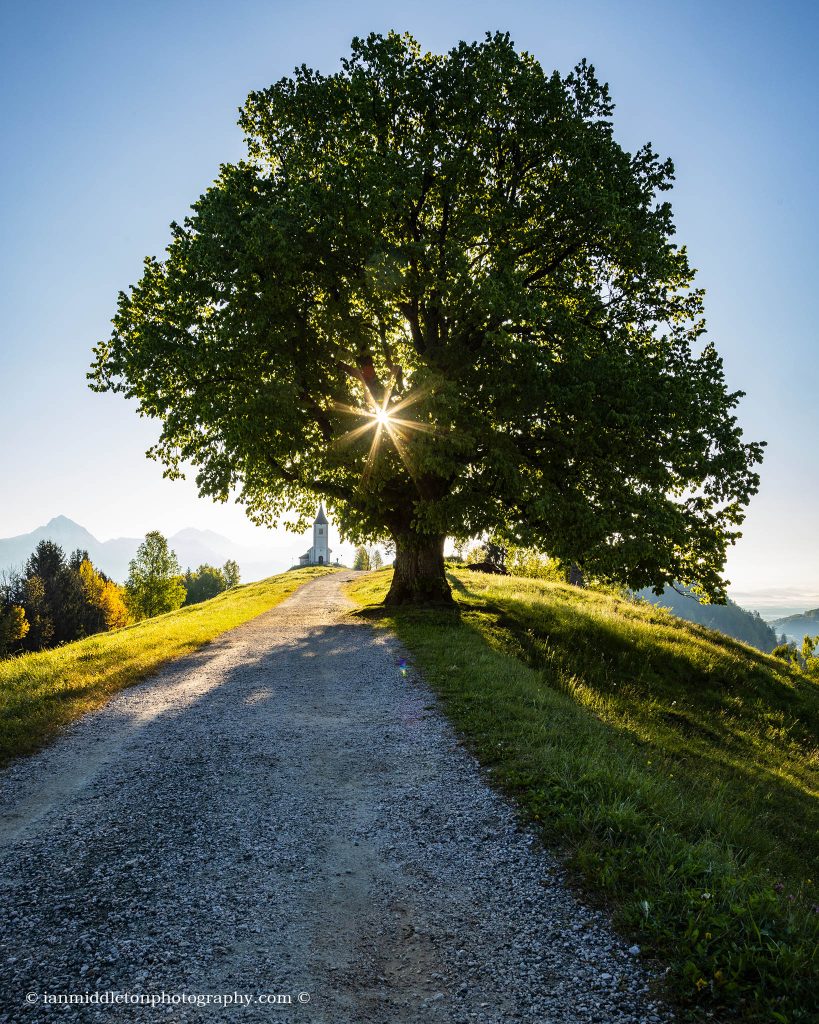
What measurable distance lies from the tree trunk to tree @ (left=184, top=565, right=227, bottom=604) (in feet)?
410

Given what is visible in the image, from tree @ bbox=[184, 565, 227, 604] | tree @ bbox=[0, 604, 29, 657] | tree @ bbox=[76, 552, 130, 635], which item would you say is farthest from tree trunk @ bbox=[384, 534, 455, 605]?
tree @ bbox=[184, 565, 227, 604]

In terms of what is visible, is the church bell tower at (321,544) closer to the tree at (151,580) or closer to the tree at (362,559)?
the tree at (362,559)

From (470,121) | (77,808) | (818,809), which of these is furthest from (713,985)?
(470,121)

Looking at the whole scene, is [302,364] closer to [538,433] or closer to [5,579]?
[538,433]

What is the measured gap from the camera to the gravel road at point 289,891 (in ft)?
12.5

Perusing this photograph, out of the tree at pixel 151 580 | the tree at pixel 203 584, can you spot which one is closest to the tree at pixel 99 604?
the tree at pixel 151 580

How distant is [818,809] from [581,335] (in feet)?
43.3

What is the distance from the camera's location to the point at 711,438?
1722 cm

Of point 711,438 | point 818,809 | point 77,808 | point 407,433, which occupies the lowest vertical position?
point 818,809

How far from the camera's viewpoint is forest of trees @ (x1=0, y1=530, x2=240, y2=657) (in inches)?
2790

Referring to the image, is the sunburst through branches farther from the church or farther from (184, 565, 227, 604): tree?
the church

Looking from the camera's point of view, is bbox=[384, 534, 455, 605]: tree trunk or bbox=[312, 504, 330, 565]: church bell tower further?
bbox=[312, 504, 330, 565]: church bell tower

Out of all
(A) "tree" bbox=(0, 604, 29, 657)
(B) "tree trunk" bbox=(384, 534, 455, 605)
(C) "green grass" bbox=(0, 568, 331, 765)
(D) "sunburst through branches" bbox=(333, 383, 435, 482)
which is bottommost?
(A) "tree" bbox=(0, 604, 29, 657)

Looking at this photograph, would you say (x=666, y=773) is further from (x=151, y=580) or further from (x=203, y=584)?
(x=203, y=584)
